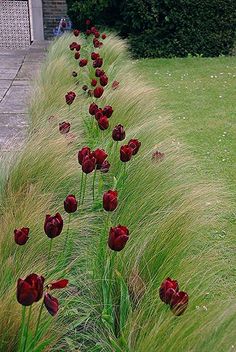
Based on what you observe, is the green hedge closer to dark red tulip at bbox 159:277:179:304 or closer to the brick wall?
the brick wall

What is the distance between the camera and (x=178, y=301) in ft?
5.05

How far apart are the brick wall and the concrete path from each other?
1045mm

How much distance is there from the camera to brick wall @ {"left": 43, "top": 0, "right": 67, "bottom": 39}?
42.2 feet

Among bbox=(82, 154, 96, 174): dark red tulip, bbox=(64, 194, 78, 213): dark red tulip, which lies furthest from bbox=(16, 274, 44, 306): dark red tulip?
bbox=(82, 154, 96, 174): dark red tulip

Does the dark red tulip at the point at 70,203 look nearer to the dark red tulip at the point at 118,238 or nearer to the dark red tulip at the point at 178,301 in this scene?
the dark red tulip at the point at 118,238

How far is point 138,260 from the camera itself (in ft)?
7.60

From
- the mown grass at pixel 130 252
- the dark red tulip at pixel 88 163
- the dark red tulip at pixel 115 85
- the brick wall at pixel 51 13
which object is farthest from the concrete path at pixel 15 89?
the dark red tulip at pixel 88 163

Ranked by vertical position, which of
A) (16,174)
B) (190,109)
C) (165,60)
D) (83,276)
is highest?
(83,276)

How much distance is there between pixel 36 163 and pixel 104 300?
53.8 inches

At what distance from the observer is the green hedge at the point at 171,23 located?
9.78m

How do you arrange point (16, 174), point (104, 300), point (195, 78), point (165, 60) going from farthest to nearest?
point (165, 60) → point (195, 78) → point (16, 174) → point (104, 300)

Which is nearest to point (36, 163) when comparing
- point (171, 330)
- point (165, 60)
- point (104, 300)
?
point (104, 300)

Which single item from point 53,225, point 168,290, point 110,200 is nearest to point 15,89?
point 110,200

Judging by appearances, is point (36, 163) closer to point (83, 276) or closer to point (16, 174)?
point (16, 174)
